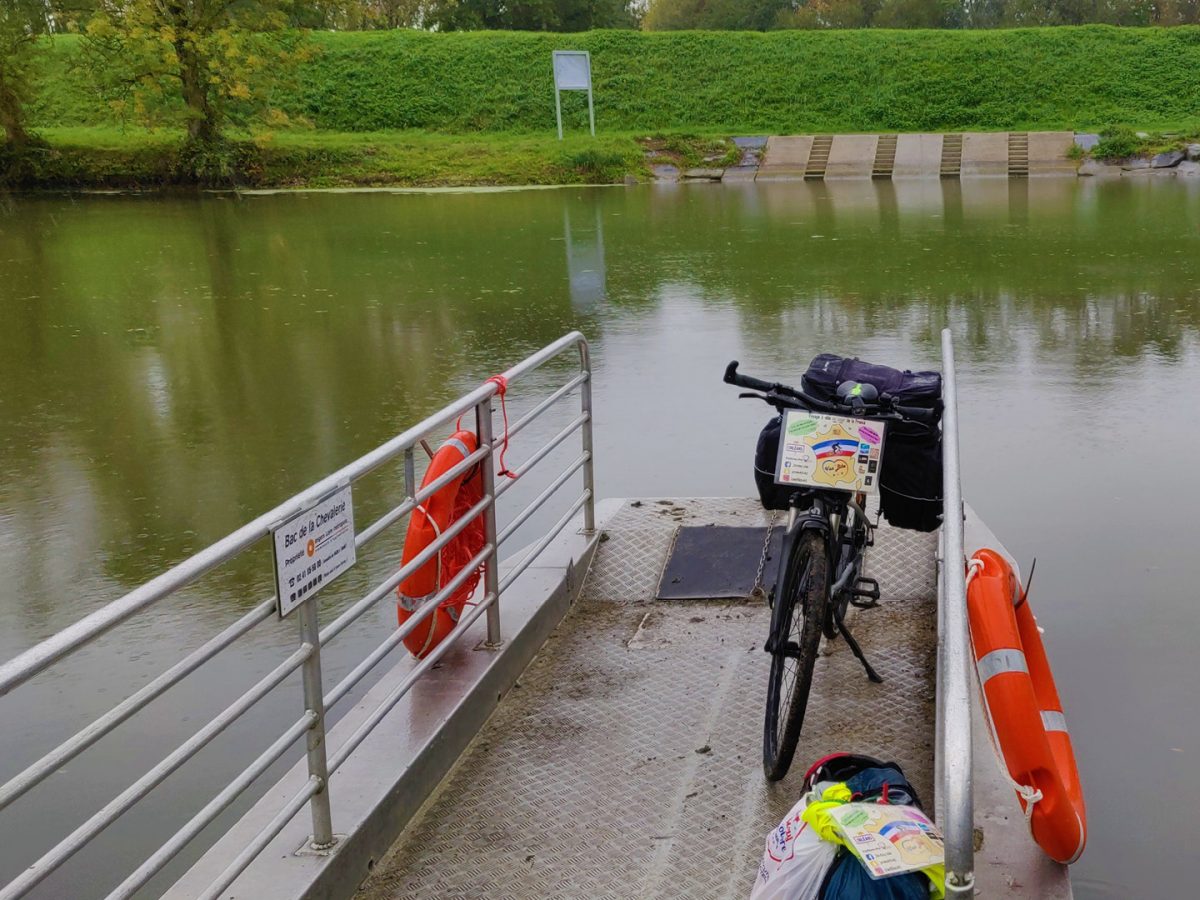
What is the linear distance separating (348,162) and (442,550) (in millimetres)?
29044

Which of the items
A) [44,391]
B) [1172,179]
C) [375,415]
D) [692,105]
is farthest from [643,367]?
[692,105]

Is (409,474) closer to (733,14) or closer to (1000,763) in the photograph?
(1000,763)

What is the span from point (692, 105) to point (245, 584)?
1299 inches

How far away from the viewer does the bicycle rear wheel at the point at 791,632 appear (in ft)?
11.8

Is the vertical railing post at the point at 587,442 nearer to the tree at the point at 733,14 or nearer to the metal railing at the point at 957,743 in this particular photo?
the metal railing at the point at 957,743

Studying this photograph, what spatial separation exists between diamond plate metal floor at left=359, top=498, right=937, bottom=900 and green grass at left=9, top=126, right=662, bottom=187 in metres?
25.6

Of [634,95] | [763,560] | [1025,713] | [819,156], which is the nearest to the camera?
[1025,713]

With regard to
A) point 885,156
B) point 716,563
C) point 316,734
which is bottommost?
point 716,563

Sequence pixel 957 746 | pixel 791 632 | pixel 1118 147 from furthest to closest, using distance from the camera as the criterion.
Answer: pixel 1118 147 → pixel 791 632 → pixel 957 746

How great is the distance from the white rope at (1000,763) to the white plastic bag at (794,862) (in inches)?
21.2

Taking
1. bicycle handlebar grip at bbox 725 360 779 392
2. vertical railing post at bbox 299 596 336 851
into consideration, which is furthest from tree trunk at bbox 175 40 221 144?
vertical railing post at bbox 299 596 336 851

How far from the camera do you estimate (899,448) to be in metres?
3.97

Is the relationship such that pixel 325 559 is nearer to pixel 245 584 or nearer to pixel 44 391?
pixel 245 584

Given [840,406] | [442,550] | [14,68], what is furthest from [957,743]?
[14,68]
